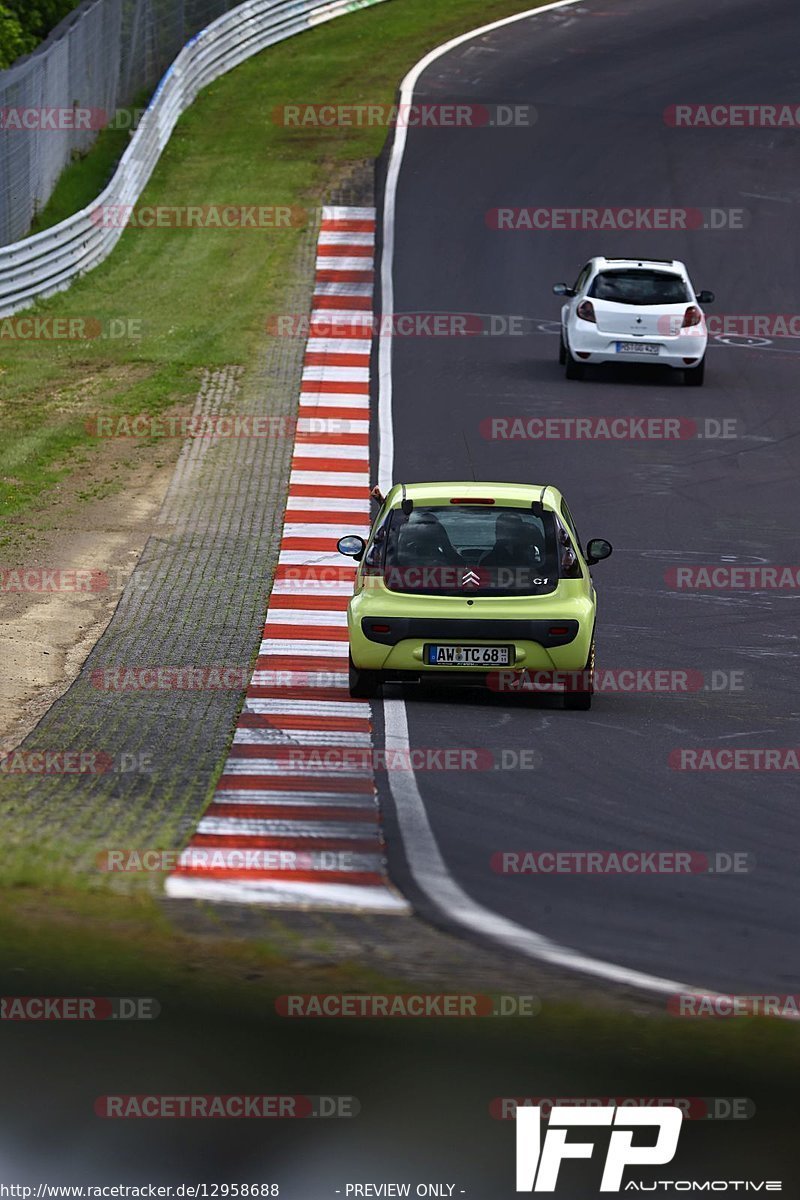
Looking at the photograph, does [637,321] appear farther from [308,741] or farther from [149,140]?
[308,741]

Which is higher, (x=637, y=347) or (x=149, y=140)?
(x=149, y=140)

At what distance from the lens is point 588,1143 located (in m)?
6.21

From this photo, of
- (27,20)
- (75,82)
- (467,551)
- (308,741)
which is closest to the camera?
(308,741)

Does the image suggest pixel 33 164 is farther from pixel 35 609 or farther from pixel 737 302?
pixel 35 609

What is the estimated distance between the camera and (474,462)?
22141 millimetres

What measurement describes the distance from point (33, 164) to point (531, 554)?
2082 centimetres

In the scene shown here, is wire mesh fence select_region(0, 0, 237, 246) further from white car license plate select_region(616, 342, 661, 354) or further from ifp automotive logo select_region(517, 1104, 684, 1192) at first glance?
ifp automotive logo select_region(517, 1104, 684, 1192)

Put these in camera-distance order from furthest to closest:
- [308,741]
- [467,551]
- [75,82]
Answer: [75,82]
[467,551]
[308,741]

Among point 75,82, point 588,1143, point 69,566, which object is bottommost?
point 69,566

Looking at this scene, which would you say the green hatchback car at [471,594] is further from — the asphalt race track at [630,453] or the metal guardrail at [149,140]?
the metal guardrail at [149,140]

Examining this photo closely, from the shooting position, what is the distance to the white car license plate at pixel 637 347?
26.0 m

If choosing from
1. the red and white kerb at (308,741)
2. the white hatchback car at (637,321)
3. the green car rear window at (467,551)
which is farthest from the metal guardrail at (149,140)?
the green car rear window at (467,551)

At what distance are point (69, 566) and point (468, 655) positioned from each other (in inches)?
245

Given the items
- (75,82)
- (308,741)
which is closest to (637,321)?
(75,82)
